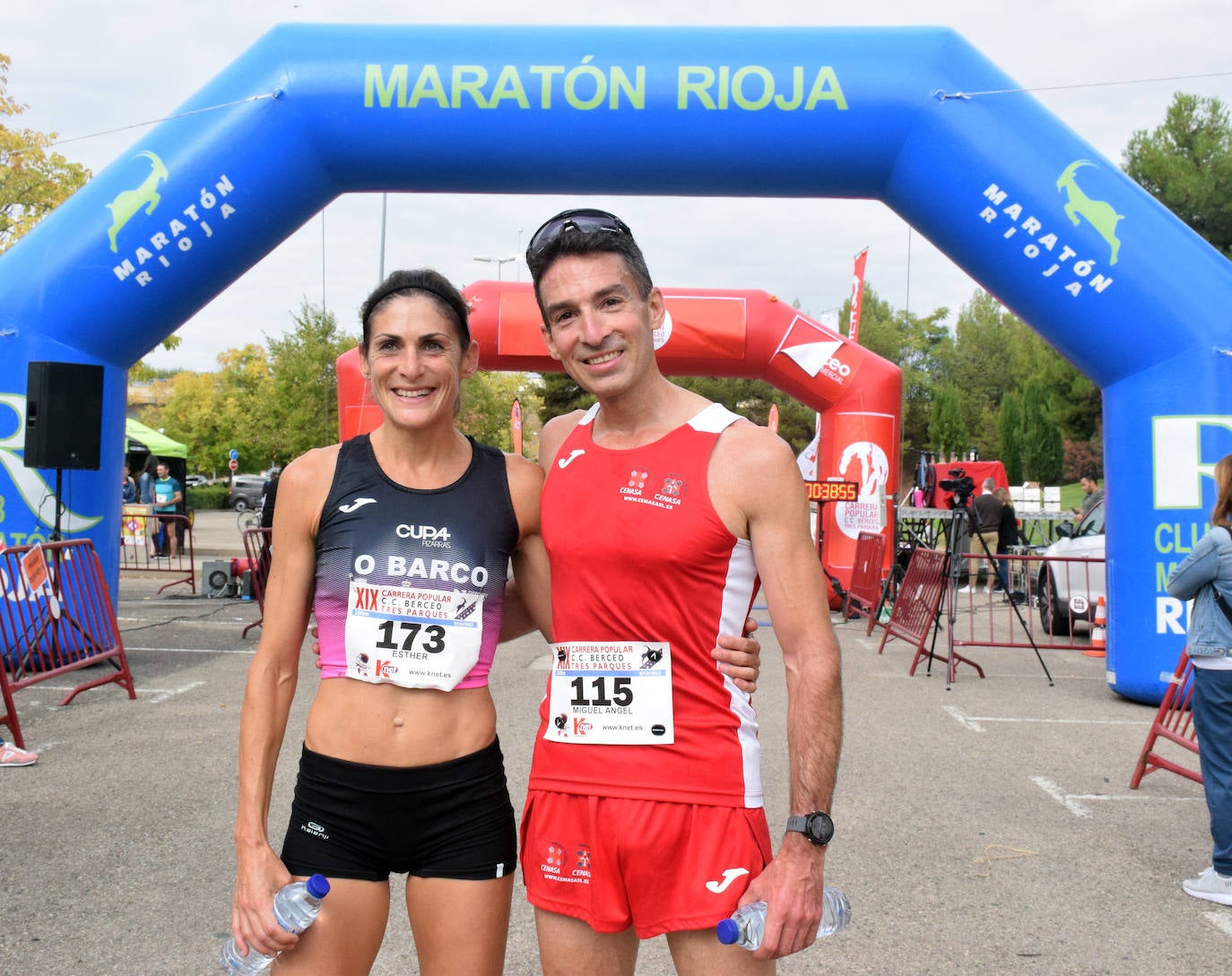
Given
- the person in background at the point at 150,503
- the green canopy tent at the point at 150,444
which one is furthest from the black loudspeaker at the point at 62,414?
the green canopy tent at the point at 150,444

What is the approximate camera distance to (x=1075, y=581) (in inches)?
490

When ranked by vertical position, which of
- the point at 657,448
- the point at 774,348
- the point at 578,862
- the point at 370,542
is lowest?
the point at 578,862

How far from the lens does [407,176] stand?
8031 mm

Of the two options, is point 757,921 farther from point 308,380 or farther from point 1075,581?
point 308,380

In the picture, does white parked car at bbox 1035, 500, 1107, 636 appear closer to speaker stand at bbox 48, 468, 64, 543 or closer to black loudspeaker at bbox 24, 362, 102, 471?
black loudspeaker at bbox 24, 362, 102, 471

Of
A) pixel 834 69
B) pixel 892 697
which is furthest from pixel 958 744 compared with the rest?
pixel 834 69

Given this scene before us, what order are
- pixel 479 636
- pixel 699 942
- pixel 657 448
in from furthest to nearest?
pixel 479 636, pixel 657 448, pixel 699 942

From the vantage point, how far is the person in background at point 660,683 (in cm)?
204

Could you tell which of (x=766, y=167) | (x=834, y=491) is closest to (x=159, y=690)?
(x=766, y=167)

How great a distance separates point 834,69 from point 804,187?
0.87 meters

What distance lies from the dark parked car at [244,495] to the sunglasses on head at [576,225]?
132ft

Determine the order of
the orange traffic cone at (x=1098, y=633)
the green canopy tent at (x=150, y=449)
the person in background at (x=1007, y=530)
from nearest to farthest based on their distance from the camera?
the orange traffic cone at (x=1098, y=633), the person in background at (x=1007, y=530), the green canopy tent at (x=150, y=449)

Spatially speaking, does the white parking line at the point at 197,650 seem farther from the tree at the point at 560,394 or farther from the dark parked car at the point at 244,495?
the tree at the point at 560,394

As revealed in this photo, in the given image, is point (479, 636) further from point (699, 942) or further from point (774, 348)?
point (774, 348)
